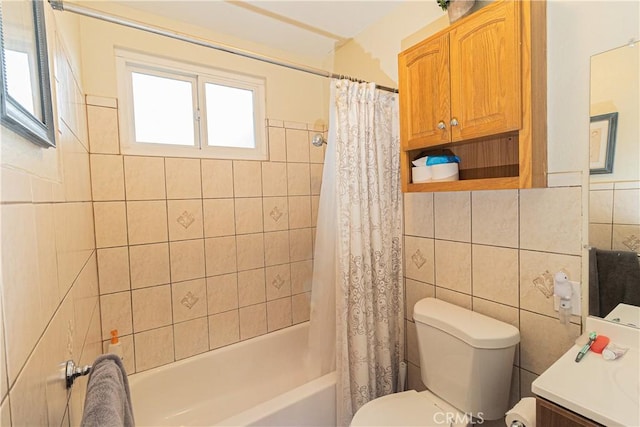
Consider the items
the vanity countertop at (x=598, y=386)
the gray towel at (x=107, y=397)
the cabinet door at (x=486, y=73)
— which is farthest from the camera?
the cabinet door at (x=486, y=73)

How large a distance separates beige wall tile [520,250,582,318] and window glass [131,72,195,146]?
2.02 metres

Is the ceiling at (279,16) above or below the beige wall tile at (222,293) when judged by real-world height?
above

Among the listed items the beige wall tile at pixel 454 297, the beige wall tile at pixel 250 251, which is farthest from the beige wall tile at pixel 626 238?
the beige wall tile at pixel 250 251

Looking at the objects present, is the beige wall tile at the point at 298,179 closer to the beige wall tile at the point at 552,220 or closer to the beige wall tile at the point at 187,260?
the beige wall tile at the point at 187,260

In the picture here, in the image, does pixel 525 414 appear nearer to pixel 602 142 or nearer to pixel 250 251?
pixel 602 142

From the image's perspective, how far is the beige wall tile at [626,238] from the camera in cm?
104

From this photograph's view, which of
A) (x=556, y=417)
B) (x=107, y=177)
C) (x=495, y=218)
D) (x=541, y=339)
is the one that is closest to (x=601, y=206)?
(x=495, y=218)

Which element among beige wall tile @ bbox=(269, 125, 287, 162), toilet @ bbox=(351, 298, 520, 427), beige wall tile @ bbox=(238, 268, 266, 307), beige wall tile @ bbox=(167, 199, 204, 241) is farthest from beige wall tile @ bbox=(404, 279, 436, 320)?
beige wall tile @ bbox=(167, 199, 204, 241)

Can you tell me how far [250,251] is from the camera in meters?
2.19

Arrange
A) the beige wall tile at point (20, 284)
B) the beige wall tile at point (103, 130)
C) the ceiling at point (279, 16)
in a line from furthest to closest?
1. the ceiling at point (279, 16)
2. the beige wall tile at point (103, 130)
3. the beige wall tile at point (20, 284)

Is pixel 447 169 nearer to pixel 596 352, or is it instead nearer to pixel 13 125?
pixel 596 352

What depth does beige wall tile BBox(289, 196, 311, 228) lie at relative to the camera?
2.37 metres

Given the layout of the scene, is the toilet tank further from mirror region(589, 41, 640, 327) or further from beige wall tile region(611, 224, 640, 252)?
beige wall tile region(611, 224, 640, 252)

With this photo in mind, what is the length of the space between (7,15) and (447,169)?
1.43 meters
